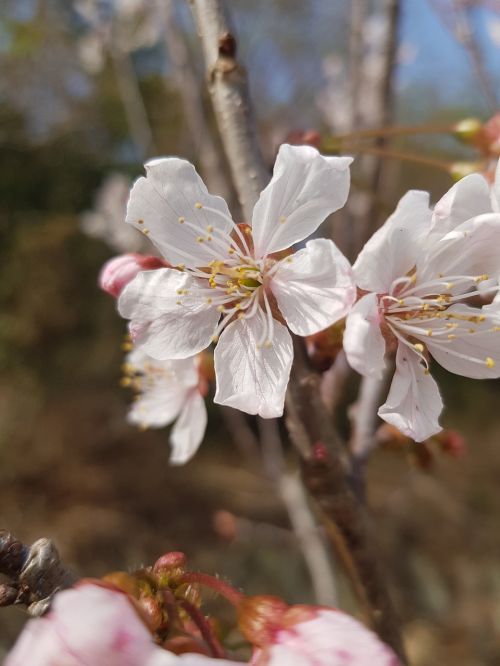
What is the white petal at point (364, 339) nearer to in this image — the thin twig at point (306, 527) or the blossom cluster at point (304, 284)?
the blossom cluster at point (304, 284)

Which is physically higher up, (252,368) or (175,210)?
(175,210)

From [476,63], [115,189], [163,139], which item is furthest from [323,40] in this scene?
[476,63]

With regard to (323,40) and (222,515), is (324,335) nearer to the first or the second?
(222,515)

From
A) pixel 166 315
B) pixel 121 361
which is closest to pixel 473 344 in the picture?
pixel 166 315

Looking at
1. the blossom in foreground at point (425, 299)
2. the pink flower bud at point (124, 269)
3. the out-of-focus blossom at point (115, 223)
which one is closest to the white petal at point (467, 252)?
the blossom in foreground at point (425, 299)

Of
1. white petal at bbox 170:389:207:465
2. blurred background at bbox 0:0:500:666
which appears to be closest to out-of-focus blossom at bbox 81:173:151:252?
blurred background at bbox 0:0:500:666

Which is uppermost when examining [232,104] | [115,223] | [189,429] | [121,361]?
[232,104]

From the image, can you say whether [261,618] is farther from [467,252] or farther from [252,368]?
[467,252]
